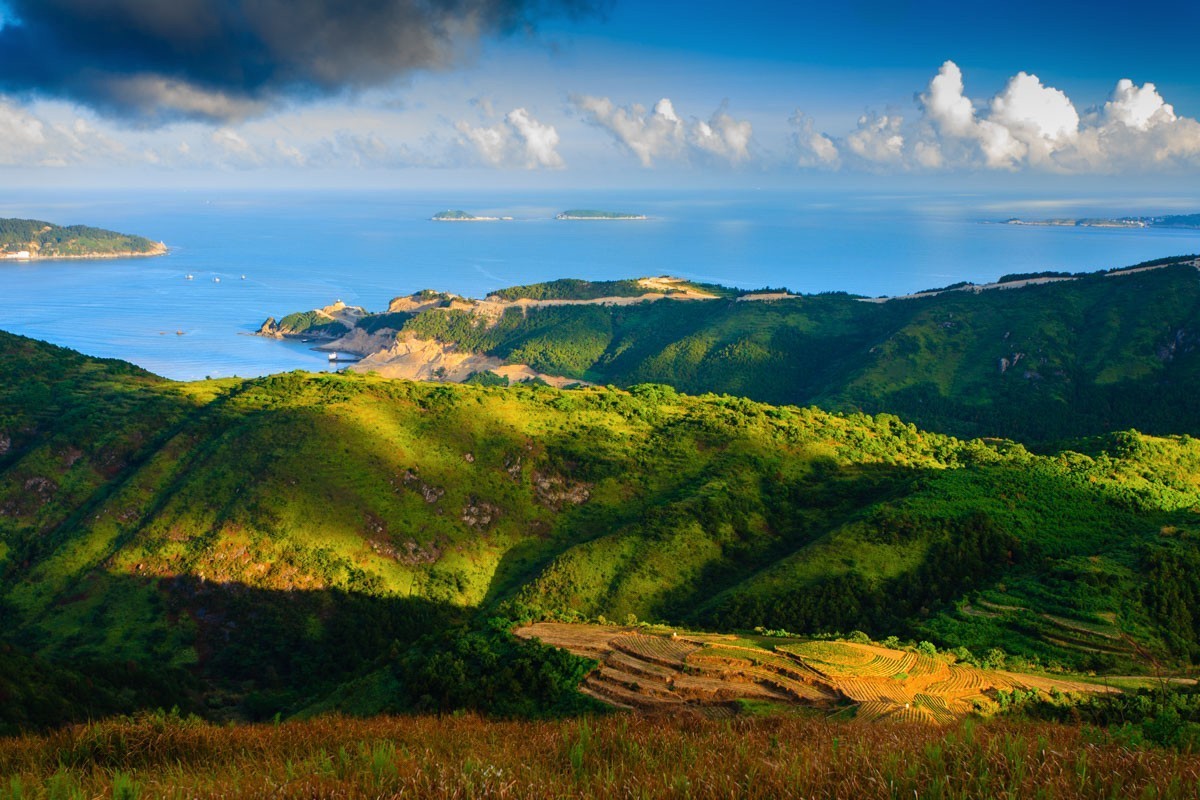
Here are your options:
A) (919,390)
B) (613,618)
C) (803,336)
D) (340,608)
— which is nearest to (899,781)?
(613,618)

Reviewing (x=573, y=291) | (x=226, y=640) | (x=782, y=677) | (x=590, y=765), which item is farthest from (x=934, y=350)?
(x=590, y=765)

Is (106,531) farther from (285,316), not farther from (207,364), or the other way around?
(285,316)

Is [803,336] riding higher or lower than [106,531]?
higher

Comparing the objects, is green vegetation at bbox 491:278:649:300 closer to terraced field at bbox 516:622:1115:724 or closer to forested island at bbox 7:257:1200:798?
forested island at bbox 7:257:1200:798

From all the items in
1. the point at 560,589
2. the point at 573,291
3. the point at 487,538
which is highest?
the point at 573,291

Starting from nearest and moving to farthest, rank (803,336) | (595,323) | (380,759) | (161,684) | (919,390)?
(380,759) < (161,684) < (919,390) < (803,336) < (595,323)

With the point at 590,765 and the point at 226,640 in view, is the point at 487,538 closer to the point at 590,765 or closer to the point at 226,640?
the point at 226,640

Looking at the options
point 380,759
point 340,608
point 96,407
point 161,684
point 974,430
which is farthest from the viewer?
point 974,430
